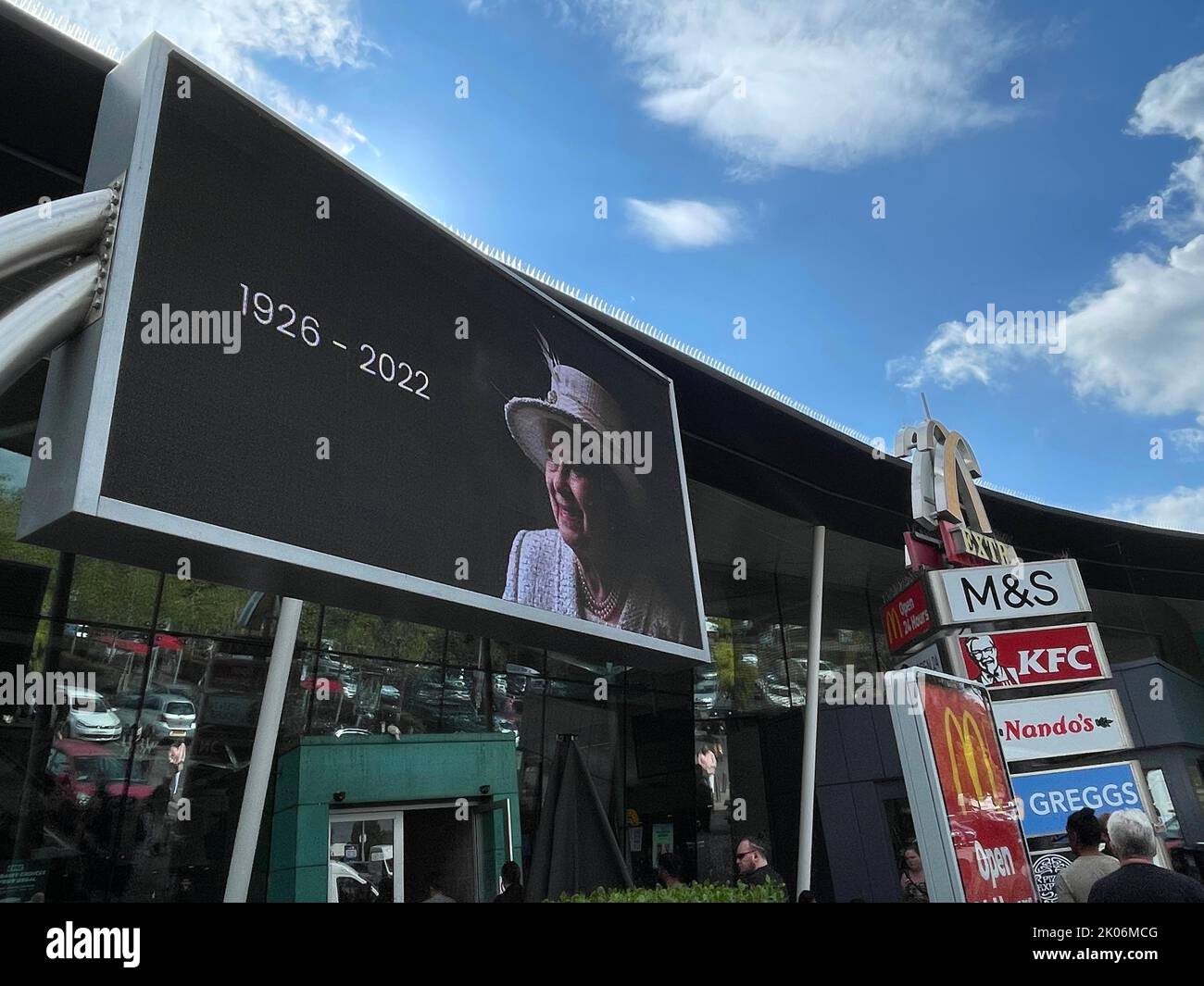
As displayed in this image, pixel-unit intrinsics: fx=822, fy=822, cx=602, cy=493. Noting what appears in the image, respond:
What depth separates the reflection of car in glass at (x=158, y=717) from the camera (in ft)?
33.2

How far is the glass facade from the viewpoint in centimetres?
959

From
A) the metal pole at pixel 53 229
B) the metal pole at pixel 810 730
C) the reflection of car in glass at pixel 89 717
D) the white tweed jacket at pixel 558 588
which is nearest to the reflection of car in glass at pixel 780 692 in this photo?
the metal pole at pixel 810 730

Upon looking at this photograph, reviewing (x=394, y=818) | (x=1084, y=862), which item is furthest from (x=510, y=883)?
(x=1084, y=862)

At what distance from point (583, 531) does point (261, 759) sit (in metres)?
3.65

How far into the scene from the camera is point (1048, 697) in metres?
6.41

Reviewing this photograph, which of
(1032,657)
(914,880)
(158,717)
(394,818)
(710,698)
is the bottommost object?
(914,880)

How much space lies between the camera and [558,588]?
4.48 m

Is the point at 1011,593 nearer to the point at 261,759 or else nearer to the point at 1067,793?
the point at 1067,793

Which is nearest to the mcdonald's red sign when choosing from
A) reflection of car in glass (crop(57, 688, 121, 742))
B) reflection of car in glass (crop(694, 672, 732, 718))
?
reflection of car in glass (crop(57, 688, 121, 742))

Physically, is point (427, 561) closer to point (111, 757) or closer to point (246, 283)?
point (246, 283)

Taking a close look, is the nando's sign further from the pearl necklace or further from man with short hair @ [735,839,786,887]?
the pearl necklace

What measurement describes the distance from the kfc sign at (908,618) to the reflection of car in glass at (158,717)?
867cm
